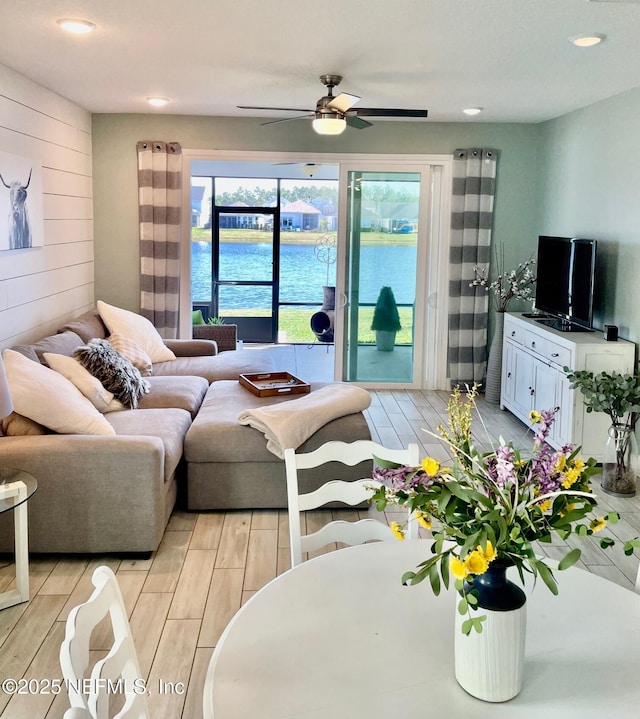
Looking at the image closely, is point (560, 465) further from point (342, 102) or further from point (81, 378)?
point (342, 102)

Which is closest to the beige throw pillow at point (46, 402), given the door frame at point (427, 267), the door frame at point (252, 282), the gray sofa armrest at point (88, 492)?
the gray sofa armrest at point (88, 492)

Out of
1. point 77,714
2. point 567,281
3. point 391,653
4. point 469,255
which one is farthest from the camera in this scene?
point 469,255

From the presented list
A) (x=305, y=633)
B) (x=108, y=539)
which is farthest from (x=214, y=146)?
(x=305, y=633)

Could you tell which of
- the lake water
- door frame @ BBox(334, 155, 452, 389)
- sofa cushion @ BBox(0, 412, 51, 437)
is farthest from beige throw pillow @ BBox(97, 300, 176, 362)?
the lake water

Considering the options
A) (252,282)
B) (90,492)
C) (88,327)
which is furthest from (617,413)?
(252,282)

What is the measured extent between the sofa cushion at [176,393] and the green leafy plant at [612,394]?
2.29m

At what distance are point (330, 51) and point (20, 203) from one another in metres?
2.13

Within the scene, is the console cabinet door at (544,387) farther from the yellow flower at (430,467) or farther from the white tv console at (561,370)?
the yellow flower at (430,467)

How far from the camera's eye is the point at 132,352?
5488 mm

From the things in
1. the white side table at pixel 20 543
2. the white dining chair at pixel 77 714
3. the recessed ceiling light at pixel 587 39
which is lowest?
the white side table at pixel 20 543

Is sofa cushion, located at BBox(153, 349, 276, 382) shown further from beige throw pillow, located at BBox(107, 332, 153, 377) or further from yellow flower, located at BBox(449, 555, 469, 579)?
yellow flower, located at BBox(449, 555, 469, 579)

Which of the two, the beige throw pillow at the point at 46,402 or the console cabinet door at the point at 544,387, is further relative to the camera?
the console cabinet door at the point at 544,387

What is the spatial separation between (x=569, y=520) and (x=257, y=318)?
9.22 m

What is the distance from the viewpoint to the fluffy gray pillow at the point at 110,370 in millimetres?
A: 4465
